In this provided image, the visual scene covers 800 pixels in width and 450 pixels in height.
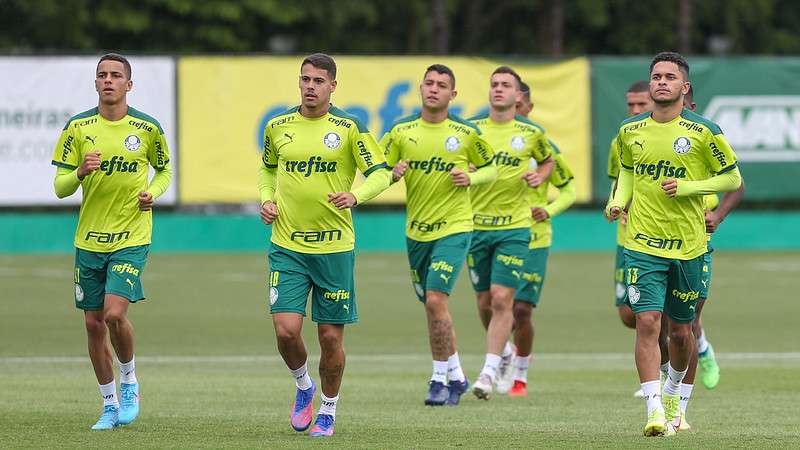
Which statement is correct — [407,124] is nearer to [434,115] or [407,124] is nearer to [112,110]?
[434,115]

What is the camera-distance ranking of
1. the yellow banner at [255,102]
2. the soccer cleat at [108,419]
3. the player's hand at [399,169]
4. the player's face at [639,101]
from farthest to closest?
1. the yellow banner at [255,102]
2. the player's face at [639,101]
3. the player's hand at [399,169]
4. the soccer cleat at [108,419]

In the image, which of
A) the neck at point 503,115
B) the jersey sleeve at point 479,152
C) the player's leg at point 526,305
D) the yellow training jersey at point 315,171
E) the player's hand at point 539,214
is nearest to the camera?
the yellow training jersey at point 315,171

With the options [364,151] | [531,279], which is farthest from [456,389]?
[364,151]

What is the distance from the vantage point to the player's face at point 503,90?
45.4ft

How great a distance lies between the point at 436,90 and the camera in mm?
13062

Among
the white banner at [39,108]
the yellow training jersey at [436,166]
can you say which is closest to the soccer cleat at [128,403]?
the yellow training jersey at [436,166]

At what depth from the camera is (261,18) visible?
42.6m

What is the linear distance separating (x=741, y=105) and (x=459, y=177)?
18925mm

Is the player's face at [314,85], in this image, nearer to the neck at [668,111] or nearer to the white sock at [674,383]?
the neck at [668,111]

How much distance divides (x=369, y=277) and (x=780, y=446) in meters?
15.8

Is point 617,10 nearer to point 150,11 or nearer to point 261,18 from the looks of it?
point 261,18

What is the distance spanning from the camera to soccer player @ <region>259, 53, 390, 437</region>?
1045 centimetres

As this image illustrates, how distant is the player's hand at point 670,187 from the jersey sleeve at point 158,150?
3.21 metres

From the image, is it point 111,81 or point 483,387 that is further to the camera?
point 483,387
